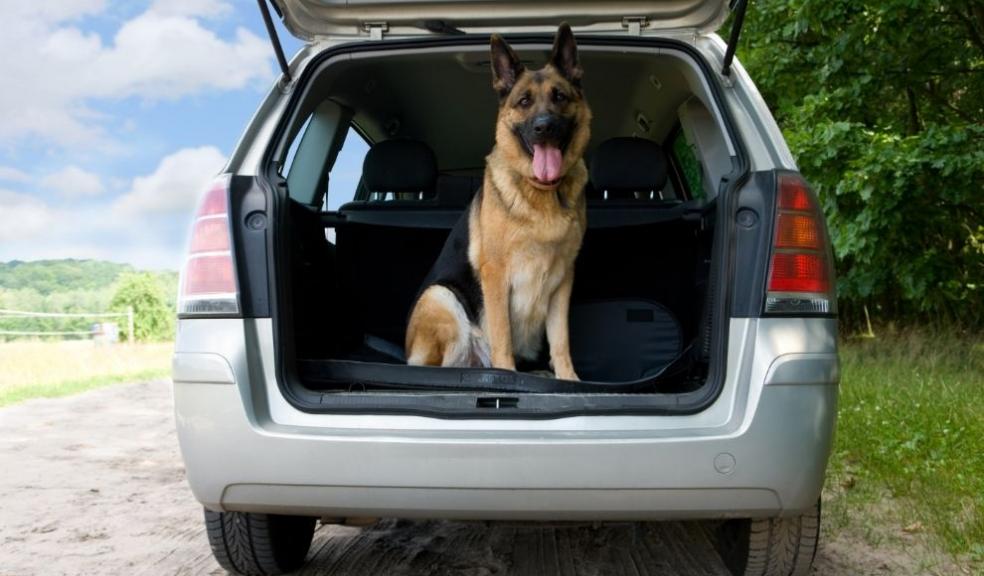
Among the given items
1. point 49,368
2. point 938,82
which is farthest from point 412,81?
point 49,368

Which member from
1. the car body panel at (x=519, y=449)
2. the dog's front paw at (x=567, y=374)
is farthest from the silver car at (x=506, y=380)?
the dog's front paw at (x=567, y=374)

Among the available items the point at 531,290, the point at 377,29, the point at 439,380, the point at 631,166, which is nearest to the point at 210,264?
the point at 439,380

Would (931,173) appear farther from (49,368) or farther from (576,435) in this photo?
(49,368)

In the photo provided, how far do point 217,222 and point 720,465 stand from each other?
4.86 ft

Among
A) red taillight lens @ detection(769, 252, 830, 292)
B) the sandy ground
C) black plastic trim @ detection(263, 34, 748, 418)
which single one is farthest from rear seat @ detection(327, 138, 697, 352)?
red taillight lens @ detection(769, 252, 830, 292)

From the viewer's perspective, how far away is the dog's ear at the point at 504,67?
3.10 metres

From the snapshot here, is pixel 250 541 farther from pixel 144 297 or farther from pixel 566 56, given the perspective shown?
pixel 144 297

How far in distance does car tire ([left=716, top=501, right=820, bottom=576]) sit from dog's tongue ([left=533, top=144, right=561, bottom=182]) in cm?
154

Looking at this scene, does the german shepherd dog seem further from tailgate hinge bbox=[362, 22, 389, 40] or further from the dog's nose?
tailgate hinge bbox=[362, 22, 389, 40]

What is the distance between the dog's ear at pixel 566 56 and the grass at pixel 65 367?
298 inches

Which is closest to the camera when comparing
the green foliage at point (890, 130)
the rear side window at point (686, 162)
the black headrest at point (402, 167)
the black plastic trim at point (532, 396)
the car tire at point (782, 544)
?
the black plastic trim at point (532, 396)

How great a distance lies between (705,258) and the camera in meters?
3.14

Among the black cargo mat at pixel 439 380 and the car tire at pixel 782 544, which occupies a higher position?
the black cargo mat at pixel 439 380

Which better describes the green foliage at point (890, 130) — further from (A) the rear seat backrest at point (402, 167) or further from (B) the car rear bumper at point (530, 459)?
(B) the car rear bumper at point (530, 459)
